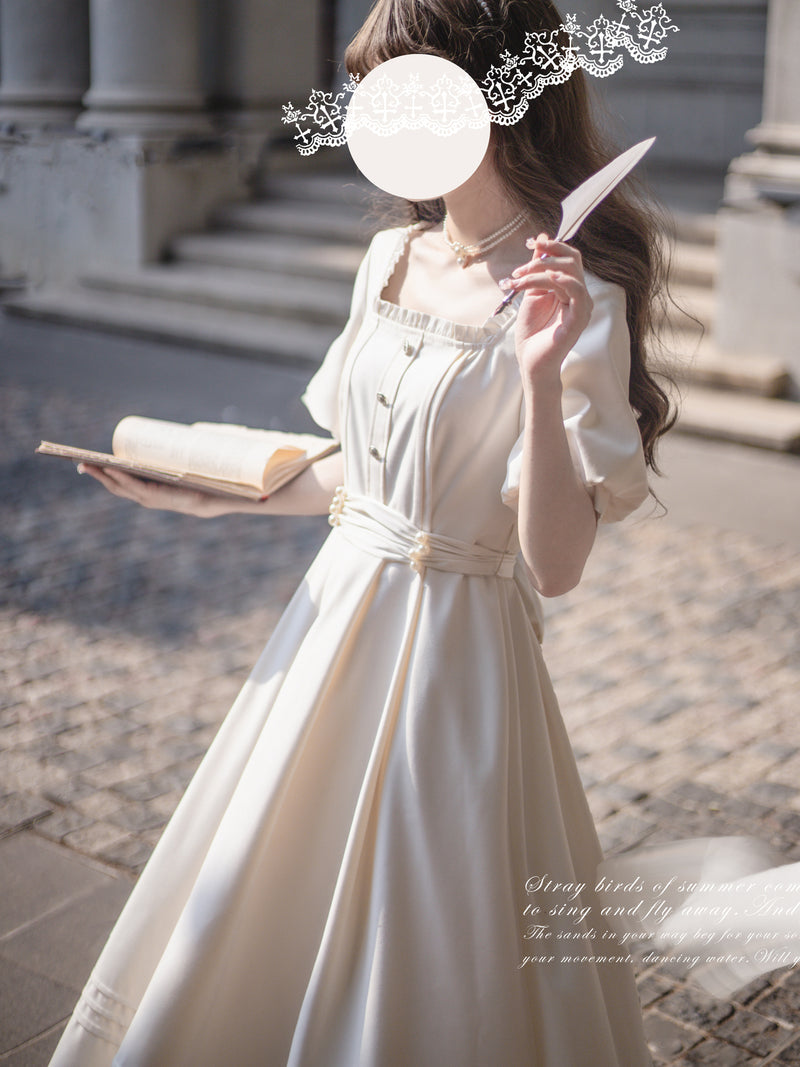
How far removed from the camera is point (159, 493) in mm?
2314

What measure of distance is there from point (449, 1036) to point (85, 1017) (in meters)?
0.69

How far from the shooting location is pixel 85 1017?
218 cm

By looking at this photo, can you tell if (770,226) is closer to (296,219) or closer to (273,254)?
(273,254)

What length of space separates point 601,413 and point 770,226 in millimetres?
5784

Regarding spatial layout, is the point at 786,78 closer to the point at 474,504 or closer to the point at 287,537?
the point at 287,537

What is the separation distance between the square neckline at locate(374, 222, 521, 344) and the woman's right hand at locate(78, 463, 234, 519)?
489mm

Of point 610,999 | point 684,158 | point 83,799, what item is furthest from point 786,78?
point 610,999

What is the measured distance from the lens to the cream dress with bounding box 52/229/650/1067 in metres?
1.88

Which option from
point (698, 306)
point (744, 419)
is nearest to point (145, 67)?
point (698, 306)

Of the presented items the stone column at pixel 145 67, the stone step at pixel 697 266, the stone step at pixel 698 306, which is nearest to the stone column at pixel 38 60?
the stone column at pixel 145 67

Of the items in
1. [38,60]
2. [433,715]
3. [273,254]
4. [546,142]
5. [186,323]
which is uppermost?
[38,60]

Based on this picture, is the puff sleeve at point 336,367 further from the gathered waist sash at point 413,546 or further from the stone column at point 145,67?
the stone column at point 145,67

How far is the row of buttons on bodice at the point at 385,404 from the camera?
1.97 metres

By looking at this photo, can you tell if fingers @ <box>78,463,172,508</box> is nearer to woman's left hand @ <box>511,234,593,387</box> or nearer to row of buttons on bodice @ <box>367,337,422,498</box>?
row of buttons on bodice @ <box>367,337,422,498</box>
